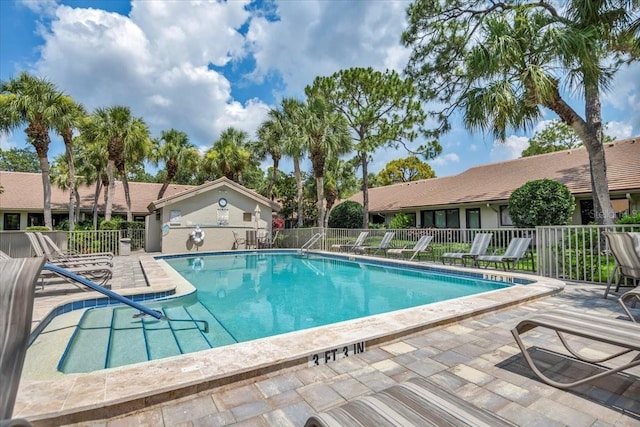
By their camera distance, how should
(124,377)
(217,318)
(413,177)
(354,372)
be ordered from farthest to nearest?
(413,177) → (217,318) → (354,372) → (124,377)

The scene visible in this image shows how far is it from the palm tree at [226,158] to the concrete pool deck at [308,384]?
922 inches

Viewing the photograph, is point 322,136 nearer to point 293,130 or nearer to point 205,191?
point 293,130

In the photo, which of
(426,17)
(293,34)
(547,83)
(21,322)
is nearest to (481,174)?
(426,17)

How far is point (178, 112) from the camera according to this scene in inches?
922

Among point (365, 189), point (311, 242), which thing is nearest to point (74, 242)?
point (311, 242)

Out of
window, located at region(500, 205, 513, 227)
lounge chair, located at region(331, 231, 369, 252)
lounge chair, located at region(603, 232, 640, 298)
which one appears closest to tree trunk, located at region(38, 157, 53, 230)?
lounge chair, located at region(331, 231, 369, 252)

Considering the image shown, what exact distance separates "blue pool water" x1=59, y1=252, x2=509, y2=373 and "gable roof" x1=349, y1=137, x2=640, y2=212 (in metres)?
10.3

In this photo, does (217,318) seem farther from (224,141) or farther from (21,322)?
(224,141)

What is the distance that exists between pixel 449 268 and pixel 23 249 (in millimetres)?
12682

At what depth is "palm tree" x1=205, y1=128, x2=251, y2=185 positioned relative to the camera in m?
25.8

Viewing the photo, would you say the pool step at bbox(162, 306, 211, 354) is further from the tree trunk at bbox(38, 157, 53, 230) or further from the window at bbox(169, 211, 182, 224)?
the tree trunk at bbox(38, 157, 53, 230)

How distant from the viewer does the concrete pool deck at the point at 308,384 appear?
2.38 m

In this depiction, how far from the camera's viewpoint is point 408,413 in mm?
1545

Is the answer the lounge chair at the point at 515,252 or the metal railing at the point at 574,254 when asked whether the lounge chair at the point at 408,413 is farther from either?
A: the lounge chair at the point at 515,252
